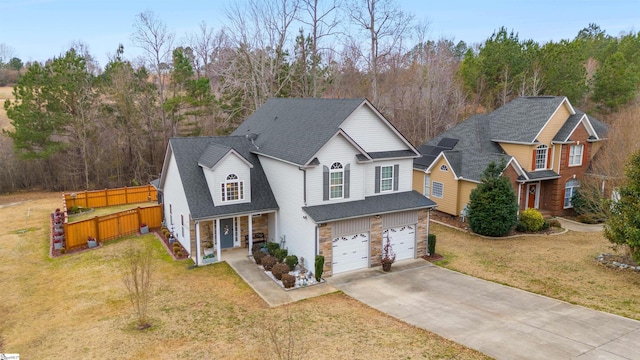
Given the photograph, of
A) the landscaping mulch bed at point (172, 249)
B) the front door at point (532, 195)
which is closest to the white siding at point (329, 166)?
the landscaping mulch bed at point (172, 249)

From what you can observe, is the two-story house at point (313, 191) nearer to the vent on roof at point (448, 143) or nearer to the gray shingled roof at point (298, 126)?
the gray shingled roof at point (298, 126)

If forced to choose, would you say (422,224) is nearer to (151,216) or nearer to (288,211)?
(288,211)

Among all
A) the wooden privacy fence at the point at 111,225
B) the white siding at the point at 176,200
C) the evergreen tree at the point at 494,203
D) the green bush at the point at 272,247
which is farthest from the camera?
the evergreen tree at the point at 494,203

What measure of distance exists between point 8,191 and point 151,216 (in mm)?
20757

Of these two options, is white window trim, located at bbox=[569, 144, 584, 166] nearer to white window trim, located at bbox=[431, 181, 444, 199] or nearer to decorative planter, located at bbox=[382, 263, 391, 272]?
white window trim, located at bbox=[431, 181, 444, 199]

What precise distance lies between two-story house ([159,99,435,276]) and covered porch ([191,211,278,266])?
0.17ft

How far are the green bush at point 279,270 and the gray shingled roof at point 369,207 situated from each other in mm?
2527

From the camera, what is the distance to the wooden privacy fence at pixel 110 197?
31.3 m

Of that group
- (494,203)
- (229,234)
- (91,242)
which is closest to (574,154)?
(494,203)

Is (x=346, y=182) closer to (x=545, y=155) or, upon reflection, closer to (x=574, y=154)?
(x=545, y=155)

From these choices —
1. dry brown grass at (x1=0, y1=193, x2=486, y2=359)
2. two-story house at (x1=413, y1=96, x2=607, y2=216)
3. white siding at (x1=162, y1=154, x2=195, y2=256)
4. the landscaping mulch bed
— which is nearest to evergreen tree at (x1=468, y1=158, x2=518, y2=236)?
two-story house at (x1=413, y1=96, x2=607, y2=216)

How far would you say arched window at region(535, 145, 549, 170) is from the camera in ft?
98.5

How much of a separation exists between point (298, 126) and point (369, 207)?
18.9 ft

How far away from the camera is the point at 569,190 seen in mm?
31859
